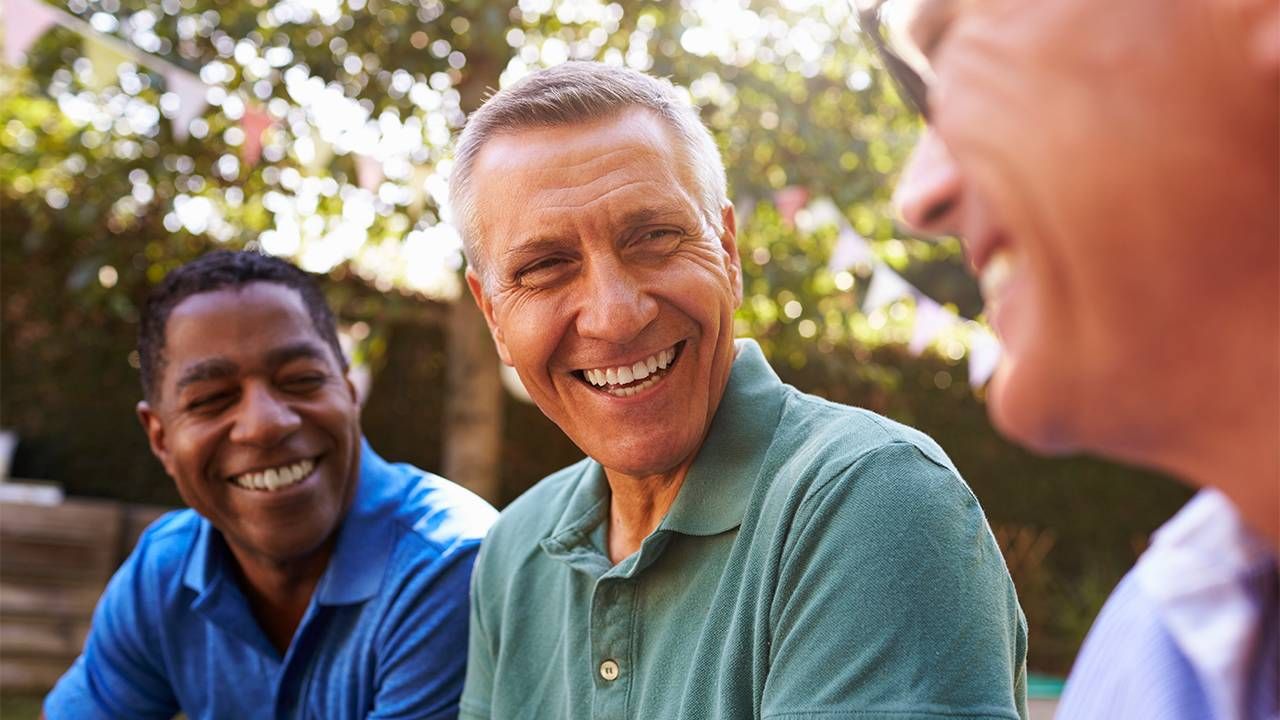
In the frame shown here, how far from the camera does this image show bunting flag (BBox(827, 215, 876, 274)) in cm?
549

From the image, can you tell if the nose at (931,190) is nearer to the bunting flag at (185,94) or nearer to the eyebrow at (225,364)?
the eyebrow at (225,364)

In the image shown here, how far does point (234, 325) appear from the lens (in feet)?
8.70

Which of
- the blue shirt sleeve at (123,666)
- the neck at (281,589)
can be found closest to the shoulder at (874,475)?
the neck at (281,589)

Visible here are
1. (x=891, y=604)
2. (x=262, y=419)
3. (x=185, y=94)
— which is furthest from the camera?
(x=185, y=94)

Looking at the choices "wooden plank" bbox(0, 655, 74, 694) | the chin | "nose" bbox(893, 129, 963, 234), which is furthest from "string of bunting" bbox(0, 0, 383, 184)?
the chin

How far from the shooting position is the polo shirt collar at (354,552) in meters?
2.59

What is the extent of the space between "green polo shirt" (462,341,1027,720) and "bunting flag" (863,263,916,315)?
11.5ft

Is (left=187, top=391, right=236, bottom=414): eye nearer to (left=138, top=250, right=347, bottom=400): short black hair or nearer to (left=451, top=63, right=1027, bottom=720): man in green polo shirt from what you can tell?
(left=138, top=250, right=347, bottom=400): short black hair

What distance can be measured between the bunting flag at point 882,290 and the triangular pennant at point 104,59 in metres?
3.17

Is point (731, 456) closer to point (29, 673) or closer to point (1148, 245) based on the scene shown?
point (1148, 245)

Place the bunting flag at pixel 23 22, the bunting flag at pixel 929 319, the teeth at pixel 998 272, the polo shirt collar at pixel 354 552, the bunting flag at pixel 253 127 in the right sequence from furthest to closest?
the bunting flag at pixel 929 319, the bunting flag at pixel 253 127, the bunting flag at pixel 23 22, the polo shirt collar at pixel 354 552, the teeth at pixel 998 272

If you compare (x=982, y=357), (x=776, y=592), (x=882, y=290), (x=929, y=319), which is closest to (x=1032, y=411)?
(x=776, y=592)

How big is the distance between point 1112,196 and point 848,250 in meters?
4.86

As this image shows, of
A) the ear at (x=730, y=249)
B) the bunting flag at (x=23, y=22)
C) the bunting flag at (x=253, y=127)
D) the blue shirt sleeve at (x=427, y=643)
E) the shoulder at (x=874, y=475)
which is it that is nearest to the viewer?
the shoulder at (x=874, y=475)
